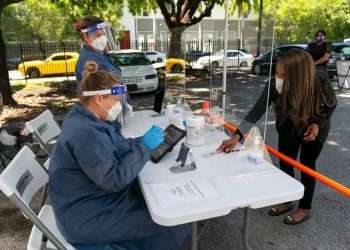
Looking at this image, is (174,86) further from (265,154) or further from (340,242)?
(340,242)

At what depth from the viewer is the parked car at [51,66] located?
54.2 feet

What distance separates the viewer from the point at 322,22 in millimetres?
26047

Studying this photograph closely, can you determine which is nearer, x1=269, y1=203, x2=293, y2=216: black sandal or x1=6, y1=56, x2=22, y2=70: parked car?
x1=269, y1=203, x2=293, y2=216: black sandal

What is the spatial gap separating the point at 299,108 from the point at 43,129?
7.09 feet

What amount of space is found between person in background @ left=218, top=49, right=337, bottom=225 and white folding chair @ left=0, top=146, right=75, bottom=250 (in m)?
1.16

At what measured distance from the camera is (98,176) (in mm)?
1521

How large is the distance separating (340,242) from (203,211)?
173 cm

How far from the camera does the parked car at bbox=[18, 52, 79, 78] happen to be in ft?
54.2

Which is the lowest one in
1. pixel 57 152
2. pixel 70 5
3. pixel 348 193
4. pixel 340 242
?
pixel 340 242

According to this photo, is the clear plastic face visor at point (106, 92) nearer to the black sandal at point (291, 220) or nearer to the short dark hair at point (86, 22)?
the short dark hair at point (86, 22)

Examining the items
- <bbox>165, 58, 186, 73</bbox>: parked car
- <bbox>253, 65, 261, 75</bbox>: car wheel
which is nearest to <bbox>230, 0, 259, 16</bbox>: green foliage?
<bbox>253, 65, 261, 75</bbox>: car wheel

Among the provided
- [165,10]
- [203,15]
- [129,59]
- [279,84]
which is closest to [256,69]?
[203,15]

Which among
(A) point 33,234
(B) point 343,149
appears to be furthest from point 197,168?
(B) point 343,149

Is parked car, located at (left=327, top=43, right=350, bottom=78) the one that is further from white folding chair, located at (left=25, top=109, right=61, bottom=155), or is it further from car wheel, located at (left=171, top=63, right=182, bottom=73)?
white folding chair, located at (left=25, top=109, right=61, bottom=155)
